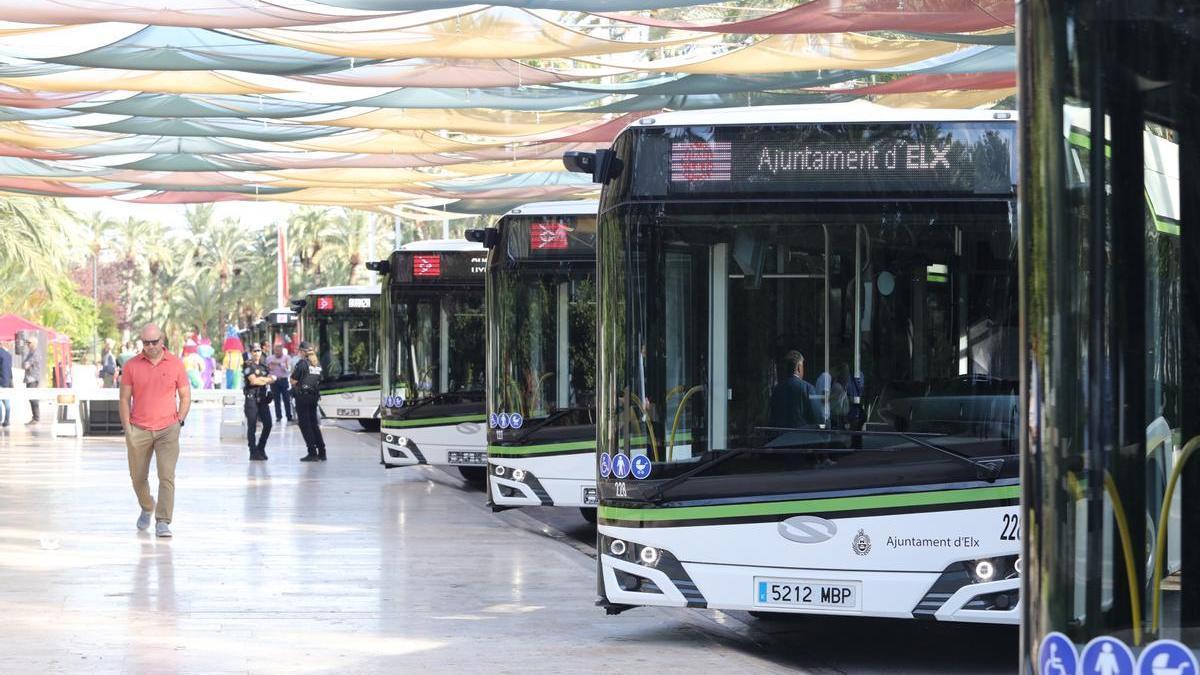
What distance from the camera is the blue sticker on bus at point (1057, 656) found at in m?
3.47

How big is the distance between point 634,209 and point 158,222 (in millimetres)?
79014

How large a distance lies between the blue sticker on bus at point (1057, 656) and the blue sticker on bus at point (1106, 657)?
2 cm

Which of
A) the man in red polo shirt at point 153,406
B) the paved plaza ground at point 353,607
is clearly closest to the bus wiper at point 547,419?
the paved plaza ground at point 353,607

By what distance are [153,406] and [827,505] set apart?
7245 millimetres

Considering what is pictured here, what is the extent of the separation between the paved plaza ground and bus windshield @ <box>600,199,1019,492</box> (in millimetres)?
1111

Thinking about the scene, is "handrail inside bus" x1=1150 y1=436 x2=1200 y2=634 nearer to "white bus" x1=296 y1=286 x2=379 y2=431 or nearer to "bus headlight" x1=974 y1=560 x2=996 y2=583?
"bus headlight" x1=974 y1=560 x2=996 y2=583

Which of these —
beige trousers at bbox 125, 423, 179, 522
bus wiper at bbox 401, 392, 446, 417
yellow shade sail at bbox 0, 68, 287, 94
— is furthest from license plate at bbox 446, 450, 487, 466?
beige trousers at bbox 125, 423, 179, 522

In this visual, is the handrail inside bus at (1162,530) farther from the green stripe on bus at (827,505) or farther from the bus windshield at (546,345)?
the bus windshield at (546,345)

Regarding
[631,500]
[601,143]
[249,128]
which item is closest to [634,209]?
[631,500]

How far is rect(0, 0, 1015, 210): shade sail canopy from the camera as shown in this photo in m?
14.6

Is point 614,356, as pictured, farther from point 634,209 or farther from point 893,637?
point 893,637

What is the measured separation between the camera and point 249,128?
71.9 ft

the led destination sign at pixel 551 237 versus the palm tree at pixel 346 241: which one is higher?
the palm tree at pixel 346 241

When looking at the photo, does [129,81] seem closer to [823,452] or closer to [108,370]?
[823,452]
